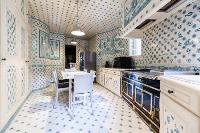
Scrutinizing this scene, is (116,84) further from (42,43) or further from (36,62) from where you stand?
(42,43)

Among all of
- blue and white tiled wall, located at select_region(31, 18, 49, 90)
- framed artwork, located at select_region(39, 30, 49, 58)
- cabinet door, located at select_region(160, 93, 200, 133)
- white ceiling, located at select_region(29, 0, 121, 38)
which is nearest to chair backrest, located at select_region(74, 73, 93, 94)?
cabinet door, located at select_region(160, 93, 200, 133)

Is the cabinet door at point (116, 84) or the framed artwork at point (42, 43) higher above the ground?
the framed artwork at point (42, 43)

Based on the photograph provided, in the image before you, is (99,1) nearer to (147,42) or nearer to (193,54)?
(147,42)

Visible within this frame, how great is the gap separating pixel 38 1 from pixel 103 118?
3.44m

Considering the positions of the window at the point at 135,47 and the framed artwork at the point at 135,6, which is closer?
the framed artwork at the point at 135,6

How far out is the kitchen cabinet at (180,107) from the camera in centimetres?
94

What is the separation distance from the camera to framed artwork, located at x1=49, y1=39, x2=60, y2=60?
7.66 meters

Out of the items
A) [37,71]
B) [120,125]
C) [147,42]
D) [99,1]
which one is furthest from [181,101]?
[37,71]

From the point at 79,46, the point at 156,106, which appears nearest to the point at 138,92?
the point at 156,106

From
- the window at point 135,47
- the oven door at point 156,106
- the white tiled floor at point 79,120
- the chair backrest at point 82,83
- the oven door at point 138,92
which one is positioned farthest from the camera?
the window at point 135,47

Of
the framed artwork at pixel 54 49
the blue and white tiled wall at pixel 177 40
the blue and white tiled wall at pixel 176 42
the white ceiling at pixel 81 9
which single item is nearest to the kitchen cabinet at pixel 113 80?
the blue and white tiled wall at pixel 176 42

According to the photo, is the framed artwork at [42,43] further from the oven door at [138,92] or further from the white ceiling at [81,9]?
the oven door at [138,92]

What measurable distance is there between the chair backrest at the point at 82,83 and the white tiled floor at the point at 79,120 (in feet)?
1.65

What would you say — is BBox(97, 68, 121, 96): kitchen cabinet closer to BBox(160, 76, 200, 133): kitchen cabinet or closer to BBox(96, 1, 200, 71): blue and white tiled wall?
BBox(96, 1, 200, 71): blue and white tiled wall
